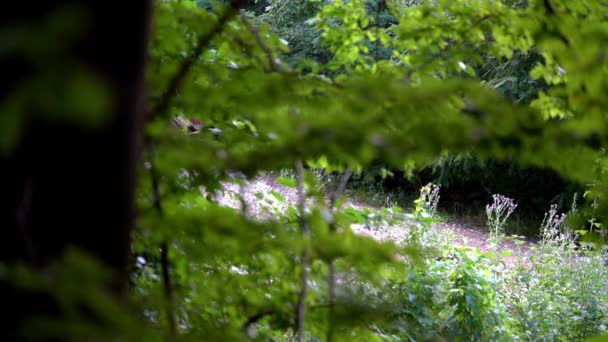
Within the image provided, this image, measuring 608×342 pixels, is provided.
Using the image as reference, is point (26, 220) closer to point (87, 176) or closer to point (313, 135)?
point (87, 176)

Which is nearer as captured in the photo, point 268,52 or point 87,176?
point 87,176

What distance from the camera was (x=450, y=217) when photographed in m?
11.4

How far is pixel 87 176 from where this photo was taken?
685 millimetres

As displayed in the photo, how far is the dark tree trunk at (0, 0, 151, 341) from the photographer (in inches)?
24.2

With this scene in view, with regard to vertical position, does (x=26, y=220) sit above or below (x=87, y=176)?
below

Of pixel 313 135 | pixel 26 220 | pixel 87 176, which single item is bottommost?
pixel 26 220

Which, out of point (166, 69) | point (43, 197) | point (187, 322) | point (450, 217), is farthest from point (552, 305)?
point (450, 217)

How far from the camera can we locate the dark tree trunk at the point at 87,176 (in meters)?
0.61

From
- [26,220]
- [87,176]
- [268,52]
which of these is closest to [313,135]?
[87,176]

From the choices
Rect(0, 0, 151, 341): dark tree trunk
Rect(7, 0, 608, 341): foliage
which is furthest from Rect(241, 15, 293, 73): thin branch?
Rect(0, 0, 151, 341): dark tree trunk

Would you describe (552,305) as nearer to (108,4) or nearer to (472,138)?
(472,138)

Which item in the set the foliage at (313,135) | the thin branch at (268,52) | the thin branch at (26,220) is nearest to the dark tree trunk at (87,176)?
the thin branch at (26,220)

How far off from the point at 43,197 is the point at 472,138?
1.93 ft

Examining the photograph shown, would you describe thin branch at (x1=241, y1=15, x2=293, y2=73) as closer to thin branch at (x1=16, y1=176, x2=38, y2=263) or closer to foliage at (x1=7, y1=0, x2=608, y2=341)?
foliage at (x1=7, y1=0, x2=608, y2=341)
